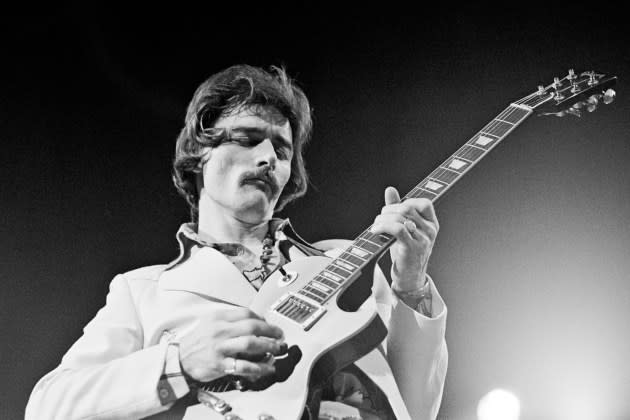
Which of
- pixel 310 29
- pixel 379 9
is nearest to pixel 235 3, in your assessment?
pixel 310 29

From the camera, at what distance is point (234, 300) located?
6.92 feet

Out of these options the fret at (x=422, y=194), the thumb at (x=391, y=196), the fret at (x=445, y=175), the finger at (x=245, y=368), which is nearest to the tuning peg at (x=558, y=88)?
the fret at (x=445, y=175)

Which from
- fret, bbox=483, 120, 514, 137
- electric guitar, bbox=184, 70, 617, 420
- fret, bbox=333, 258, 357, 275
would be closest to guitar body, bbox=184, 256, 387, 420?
electric guitar, bbox=184, 70, 617, 420

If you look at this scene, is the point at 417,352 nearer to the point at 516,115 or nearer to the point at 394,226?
the point at 394,226

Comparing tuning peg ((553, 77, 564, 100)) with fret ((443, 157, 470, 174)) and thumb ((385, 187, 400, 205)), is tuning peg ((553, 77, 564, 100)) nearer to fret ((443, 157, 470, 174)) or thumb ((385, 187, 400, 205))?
fret ((443, 157, 470, 174))

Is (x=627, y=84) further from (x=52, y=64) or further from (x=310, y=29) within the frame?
(x=52, y=64)

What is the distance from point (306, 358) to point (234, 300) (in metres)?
0.33

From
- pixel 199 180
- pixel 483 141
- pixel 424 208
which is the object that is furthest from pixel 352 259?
pixel 199 180

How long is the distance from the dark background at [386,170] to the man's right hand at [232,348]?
2.11 ft

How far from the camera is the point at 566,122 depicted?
8.90 ft

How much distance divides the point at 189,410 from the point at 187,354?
147 millimetres

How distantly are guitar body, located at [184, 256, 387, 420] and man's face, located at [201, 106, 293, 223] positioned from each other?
0.52 meters

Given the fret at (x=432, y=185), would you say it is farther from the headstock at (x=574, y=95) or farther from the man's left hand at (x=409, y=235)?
the headstock at (x=574, y=95)

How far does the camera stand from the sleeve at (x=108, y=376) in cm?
194
